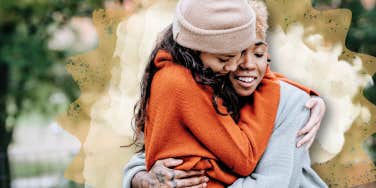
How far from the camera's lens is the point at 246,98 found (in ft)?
6.66

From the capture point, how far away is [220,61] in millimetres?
1853

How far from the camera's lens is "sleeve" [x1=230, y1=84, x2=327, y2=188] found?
1.99 meters

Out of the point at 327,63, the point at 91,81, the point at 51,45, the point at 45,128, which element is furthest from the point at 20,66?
the point at 327,63

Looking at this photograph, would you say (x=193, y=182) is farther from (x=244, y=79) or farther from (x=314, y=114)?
(x=314, y=114)

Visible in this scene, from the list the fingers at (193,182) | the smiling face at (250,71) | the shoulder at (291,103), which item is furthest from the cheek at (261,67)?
the fingers at (193,182)

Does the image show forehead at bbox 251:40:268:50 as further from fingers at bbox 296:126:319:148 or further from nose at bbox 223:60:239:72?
fingers at bbox 296:126:319:148

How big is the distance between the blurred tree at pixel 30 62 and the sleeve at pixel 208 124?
2.77 m

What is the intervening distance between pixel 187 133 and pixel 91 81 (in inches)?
23.9

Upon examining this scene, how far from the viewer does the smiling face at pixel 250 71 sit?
6.43 ft

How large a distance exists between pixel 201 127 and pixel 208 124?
0.02 m

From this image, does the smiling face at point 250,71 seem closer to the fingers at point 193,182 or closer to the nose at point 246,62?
the nose at point 246,62

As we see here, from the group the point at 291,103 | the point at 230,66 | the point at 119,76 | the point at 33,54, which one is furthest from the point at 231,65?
the point at 33,54

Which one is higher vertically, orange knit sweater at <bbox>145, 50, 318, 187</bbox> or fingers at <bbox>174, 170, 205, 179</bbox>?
orange knit sweater at <bbox>145, 50, 318, 187</bbox>

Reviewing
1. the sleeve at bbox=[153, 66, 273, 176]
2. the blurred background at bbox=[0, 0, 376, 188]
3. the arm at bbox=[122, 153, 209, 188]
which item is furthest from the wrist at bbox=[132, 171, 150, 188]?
the blurred background at bbox=[0, 0, 376, 188]
